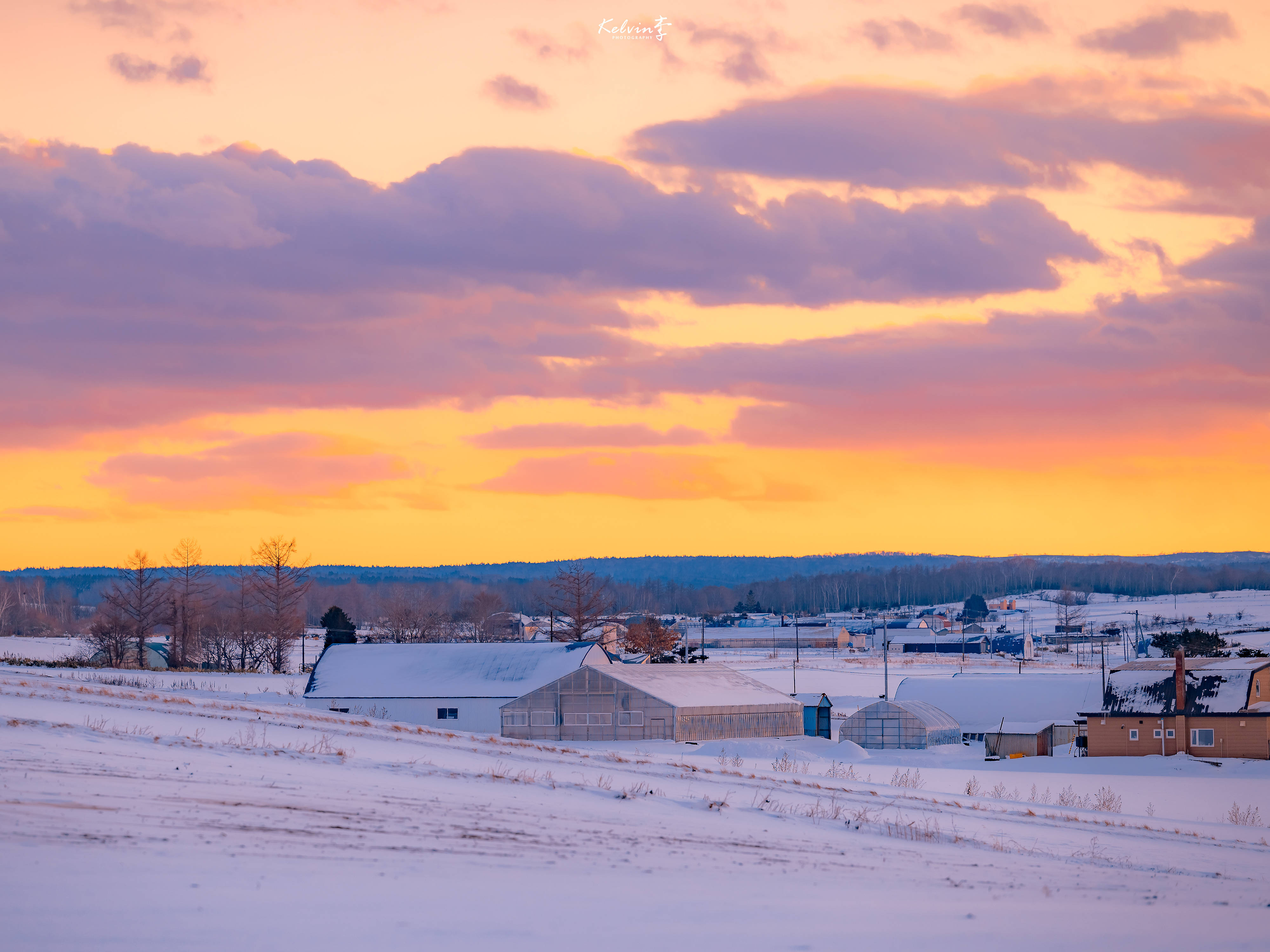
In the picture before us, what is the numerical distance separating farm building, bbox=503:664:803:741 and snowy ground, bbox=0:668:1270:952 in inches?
1087

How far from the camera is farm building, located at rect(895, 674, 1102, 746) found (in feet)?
235

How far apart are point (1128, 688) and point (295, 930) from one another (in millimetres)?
55103

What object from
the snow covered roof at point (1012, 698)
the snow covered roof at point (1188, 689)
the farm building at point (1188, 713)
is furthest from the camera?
the snow covered roof at point (1012, 698)

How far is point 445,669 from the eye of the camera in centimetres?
7006

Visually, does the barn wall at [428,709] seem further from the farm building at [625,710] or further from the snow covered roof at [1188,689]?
the snow covered roof at [1188,689]

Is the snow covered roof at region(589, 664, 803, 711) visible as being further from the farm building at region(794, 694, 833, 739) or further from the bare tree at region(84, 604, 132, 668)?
the bare tree at region(84, 604, 132, 668)

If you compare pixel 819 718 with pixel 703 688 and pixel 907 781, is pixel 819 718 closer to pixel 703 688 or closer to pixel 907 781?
pixel 703 688

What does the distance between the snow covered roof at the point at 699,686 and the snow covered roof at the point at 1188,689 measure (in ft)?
55.7

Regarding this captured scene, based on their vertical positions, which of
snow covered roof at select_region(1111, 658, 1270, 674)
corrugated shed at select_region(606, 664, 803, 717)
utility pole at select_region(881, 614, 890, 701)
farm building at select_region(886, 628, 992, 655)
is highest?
snow covered roof at select_region(1111, 658, 1270, 674)

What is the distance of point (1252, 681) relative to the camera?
194ft

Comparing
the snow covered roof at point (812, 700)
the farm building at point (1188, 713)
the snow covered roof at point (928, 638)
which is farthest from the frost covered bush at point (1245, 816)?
the snow covered roof at point (928, 638)

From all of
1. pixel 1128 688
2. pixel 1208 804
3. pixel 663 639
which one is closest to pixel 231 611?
pixel 663 639

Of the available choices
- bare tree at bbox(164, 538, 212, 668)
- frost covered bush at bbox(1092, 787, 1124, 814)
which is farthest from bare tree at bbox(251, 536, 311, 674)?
frost covered bush at bbox(1092, 787, 1124, 814)

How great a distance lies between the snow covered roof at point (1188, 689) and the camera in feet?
193
